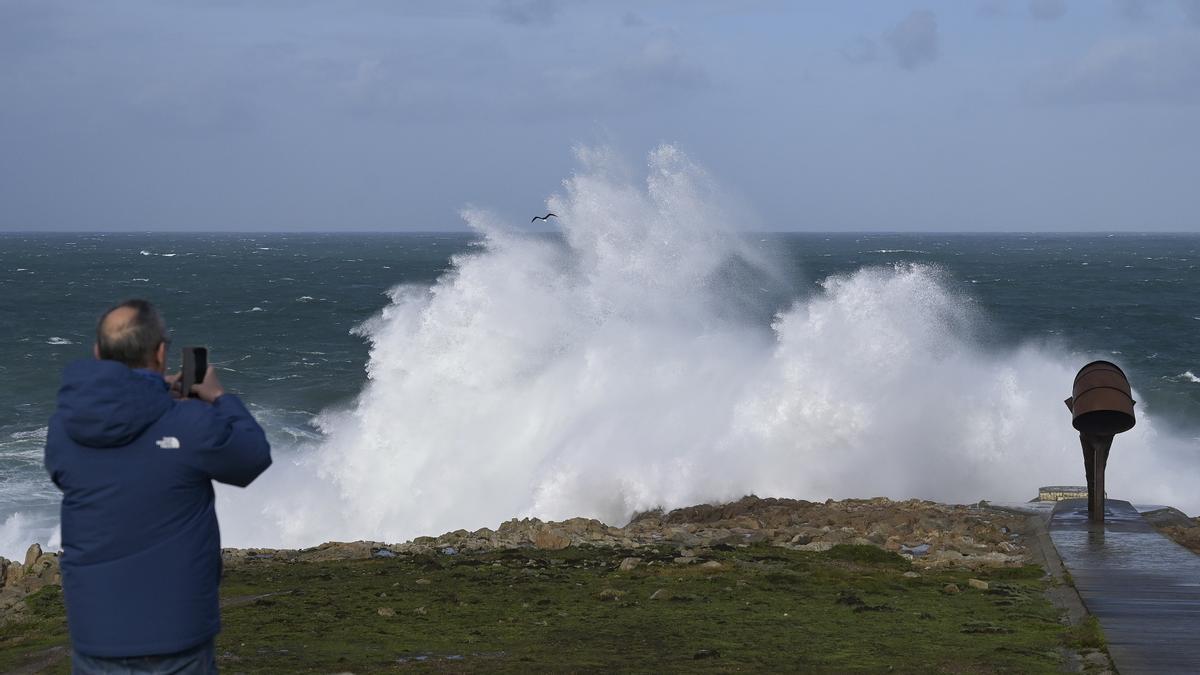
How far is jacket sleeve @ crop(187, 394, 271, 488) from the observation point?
3.88m

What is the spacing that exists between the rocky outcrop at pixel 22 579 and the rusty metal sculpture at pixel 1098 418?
9569 millimetres

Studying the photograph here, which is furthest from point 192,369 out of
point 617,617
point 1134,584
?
point 1134,584

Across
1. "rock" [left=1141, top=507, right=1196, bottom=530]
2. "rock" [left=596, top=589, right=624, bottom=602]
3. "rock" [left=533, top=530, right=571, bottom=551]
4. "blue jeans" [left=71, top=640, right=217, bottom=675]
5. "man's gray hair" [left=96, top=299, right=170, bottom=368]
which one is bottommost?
"rock" [left=596, top=589, right=624, bottom=602]

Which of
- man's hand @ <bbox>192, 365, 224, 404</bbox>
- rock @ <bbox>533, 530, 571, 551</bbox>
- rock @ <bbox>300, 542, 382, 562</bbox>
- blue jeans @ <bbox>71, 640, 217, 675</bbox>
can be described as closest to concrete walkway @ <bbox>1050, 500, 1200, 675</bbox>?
rock @ <bbox>533, 530, 571, 551</bbox>

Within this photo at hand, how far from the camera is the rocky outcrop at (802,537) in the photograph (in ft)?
41.9

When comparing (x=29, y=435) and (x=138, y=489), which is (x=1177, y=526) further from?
(x=29, y=435)

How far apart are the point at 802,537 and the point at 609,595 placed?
144 inches

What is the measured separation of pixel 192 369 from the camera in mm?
4059

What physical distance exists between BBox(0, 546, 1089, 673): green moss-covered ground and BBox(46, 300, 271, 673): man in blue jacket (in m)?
3.92

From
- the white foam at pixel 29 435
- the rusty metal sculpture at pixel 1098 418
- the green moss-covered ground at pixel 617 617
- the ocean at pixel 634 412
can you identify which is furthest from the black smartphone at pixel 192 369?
the white foam at pixel 29 435

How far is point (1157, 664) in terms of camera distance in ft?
25.3

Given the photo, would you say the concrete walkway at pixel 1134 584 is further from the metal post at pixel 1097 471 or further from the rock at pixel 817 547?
the rock at pixel 817 547

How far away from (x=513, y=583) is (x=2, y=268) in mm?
107729

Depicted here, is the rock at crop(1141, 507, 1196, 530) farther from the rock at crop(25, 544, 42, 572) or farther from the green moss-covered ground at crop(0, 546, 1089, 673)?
the rock at crop(25, 544, 42, 572)
